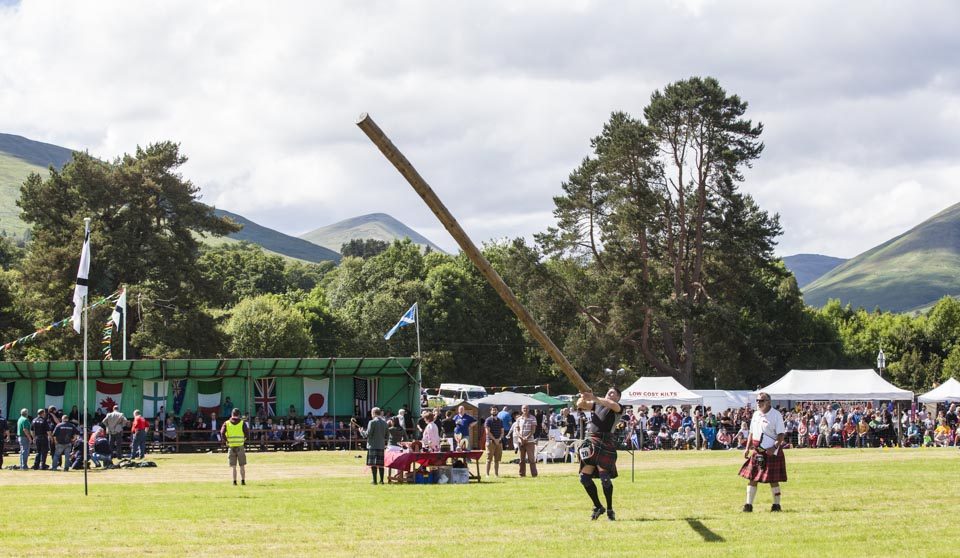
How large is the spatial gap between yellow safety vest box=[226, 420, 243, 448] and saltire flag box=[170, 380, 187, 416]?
16.1 metres

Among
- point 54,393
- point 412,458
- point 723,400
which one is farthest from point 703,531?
point 723,400

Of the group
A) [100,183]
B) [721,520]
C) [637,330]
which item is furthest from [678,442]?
[100,183]

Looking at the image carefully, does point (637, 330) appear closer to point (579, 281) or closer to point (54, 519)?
point (579, 281)

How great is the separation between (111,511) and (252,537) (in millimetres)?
3788

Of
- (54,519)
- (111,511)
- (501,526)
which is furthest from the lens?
(111,511)

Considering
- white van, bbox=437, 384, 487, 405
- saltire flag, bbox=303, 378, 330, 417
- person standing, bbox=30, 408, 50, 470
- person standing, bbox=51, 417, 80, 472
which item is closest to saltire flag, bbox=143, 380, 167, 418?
saltire flag, bbox=303, 378, 330, 417

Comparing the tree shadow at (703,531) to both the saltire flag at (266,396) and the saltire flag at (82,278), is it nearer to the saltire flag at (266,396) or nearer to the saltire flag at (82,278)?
the saltire flag at (82,278)

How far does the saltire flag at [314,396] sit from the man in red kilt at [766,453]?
77.5 feet

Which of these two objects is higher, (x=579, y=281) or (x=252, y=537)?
(x=579, y=281)

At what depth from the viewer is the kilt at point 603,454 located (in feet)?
37.7

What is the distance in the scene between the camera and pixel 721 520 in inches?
456

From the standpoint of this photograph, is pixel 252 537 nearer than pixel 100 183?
Yes

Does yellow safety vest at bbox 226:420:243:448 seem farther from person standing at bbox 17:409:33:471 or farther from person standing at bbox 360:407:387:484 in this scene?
person standing at bbox 17:409:33:471

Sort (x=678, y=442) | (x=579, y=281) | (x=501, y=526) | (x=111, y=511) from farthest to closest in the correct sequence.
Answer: (x=579, y=281)
(x=678, y=442)
(x=111, y=511)
(x=501, y=526)
